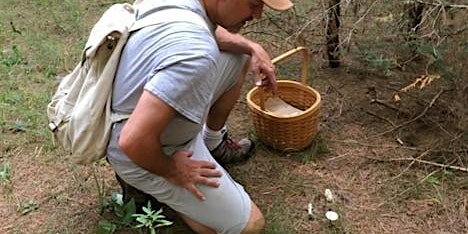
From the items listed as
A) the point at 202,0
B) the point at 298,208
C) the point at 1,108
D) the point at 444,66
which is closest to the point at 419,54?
the point at 444,66

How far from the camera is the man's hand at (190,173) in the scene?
5.91 feet

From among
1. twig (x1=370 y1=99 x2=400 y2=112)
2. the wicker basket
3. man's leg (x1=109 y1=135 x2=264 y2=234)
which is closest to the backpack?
man's leg (x1=109 y1=135 x2=264 y2=234)

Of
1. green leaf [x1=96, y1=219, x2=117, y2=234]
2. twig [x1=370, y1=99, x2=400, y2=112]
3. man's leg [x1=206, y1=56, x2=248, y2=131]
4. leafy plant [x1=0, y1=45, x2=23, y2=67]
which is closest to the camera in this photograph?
green leaf [x1=96, y1=219, x2=117, y2=234]

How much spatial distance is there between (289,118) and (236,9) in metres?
0.72

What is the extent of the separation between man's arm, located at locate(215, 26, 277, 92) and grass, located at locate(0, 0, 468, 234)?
34 centimetres

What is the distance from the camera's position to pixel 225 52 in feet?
7.13

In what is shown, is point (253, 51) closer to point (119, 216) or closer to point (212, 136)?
point (212, 136)

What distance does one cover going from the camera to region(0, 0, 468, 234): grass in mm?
2152

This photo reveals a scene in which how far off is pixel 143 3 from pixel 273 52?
4.57 feet

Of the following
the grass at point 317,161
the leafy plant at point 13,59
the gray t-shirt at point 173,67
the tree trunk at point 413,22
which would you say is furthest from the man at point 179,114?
the leafy plant at point 13,59

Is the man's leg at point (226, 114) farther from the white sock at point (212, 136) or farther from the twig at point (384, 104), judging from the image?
the twig at point (384, 104)

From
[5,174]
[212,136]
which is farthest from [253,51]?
[5,174]

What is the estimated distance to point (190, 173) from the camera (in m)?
1.82

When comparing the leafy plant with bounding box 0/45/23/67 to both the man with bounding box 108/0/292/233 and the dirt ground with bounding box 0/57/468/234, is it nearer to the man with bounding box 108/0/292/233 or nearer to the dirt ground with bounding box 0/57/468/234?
the dirt ground with bounding box 0/57/468/234
